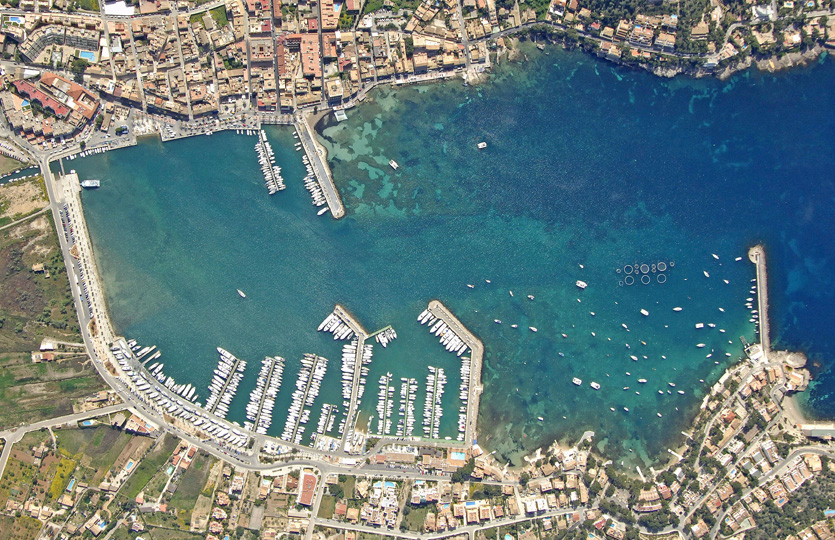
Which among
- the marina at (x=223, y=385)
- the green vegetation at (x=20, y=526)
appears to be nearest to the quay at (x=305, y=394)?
the marina at (x=223, y=385)

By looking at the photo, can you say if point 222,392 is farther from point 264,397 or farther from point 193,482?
point 193,482

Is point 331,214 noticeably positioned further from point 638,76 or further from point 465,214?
point 638,76

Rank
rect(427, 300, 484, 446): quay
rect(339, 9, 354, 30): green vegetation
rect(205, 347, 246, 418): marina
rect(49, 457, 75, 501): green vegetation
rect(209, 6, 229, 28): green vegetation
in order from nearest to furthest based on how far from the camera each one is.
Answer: rect(49, 457, 75, 501): green vegetation < rect(205, 347, 246, 418): marina < rect(427, 300, 484, 446): quay < rect(209, 6, 229, 28): green vegetation < rect(339, 9, 354, 30): green vegetation

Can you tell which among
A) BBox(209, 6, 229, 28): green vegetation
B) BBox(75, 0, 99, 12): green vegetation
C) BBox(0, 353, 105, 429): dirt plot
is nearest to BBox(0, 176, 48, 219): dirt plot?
BBox(0, 353, 105, 429): dirt plot

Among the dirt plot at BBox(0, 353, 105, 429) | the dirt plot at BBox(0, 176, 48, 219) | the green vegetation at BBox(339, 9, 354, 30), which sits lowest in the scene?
the dirt plot at BBox(0, 353, 105, 429)

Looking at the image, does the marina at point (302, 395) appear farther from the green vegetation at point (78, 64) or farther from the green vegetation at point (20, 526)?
the green vegetation at point (78, 64)

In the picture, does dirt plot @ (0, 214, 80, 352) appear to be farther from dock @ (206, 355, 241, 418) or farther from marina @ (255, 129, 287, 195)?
marina @ (255, 129, 287, 195)
